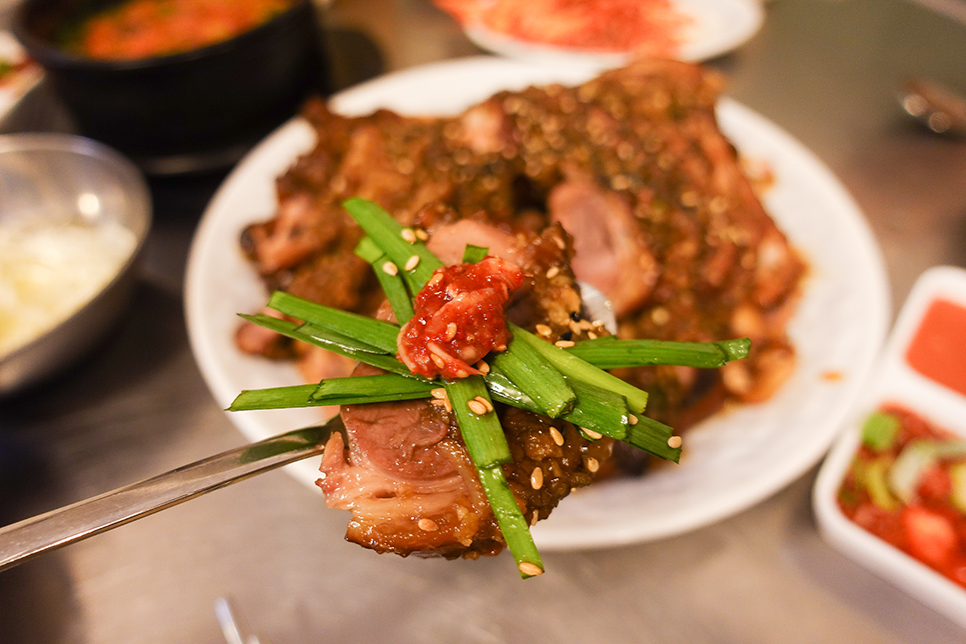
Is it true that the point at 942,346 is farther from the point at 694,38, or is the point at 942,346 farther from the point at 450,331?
the point at 694,38

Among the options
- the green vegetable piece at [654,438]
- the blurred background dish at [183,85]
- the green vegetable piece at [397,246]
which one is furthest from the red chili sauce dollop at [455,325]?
the blurred background dish at [183,85]

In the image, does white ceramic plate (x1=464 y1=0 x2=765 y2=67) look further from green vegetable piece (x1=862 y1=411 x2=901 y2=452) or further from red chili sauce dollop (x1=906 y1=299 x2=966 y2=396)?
green vegetable piece (x1=862 y1=411 x2=901 y2=452)

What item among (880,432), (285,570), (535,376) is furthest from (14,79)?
(880,432)

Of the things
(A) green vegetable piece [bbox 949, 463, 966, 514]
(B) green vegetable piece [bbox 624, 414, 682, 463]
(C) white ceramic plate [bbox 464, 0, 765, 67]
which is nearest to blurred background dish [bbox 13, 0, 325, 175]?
(C) white ceramic plate [bbox 464, 0, 765, 67]

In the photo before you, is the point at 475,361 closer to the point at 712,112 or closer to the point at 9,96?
the point at 712,112

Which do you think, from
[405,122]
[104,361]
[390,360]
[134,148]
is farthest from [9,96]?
[390,360]
